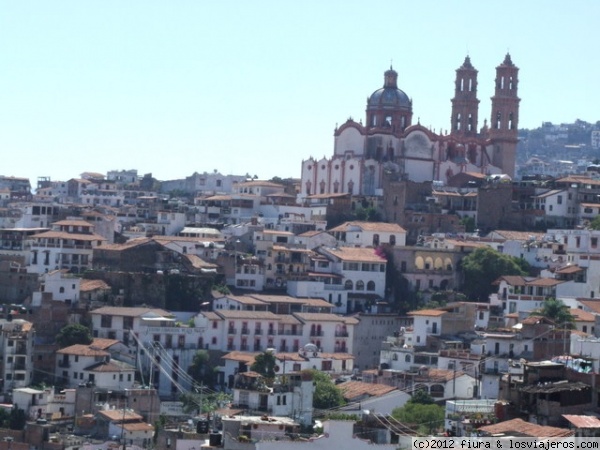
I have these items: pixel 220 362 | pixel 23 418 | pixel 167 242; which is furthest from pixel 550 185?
pixel 23 418

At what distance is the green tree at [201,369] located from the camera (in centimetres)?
7425

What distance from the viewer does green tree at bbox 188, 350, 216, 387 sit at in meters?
74.2

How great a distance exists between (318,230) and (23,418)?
29.2m

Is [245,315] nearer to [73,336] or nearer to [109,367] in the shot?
[73,336]

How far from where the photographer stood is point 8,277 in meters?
80.6

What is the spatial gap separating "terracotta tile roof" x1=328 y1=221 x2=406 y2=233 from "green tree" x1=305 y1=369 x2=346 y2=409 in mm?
23047

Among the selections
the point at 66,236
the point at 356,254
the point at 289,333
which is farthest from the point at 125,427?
the point at 356,254

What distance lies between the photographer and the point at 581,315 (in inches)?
2901

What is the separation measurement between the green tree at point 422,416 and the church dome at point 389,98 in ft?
134

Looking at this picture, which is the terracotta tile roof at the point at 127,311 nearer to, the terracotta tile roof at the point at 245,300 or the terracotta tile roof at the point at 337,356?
the terracotta tile roof at the point at 245,300

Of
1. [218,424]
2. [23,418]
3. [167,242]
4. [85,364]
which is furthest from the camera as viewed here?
[167,242]

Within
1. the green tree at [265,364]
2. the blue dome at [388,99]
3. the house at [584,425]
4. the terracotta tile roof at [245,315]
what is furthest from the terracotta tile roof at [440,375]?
the blue dome at [388,99]

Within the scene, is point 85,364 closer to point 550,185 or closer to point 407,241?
point 407,241

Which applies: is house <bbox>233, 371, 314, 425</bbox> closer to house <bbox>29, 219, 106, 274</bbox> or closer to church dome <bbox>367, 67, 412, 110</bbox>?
house <bbox>29, 219, 106, 274</bbox>
